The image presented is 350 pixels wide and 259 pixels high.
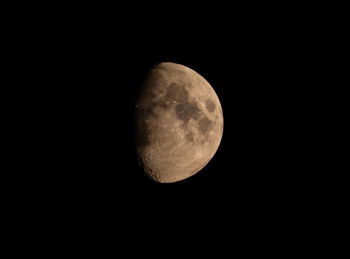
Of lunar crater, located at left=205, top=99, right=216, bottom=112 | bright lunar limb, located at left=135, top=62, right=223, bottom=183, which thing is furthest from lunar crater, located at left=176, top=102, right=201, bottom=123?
lunar crater, located at left=205, top=99, right=216, bottom=112

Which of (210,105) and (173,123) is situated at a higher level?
(210,105)

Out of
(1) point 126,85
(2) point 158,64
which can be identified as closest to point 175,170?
(1) point 126,85

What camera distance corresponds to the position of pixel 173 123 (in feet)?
7.42

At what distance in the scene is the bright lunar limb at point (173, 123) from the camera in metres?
2.27

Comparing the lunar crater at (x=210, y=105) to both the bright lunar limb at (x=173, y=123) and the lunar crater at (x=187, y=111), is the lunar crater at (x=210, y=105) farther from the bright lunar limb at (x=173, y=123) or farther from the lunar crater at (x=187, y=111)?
the lunar crater at (x=187, y=111)

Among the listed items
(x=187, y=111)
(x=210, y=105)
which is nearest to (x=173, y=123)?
(x=187, y=111)

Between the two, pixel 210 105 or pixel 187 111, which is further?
pixel 210 105

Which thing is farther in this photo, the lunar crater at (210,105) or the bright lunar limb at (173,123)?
the lunar crater at (210,105)

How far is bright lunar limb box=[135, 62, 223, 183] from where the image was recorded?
2.27 m

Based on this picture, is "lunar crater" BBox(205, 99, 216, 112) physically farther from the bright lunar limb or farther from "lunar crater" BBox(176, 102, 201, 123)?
"lunar crater" BBox(176, 102, 201, 123)

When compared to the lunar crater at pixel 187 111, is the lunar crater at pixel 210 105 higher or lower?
higher

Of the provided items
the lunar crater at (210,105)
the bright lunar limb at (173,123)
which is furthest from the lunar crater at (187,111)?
the lunar crater at (210,105)

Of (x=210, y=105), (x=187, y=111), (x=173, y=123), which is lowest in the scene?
(x=173, y=123)

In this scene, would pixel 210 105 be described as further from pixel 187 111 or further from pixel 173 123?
pixel 173 123
